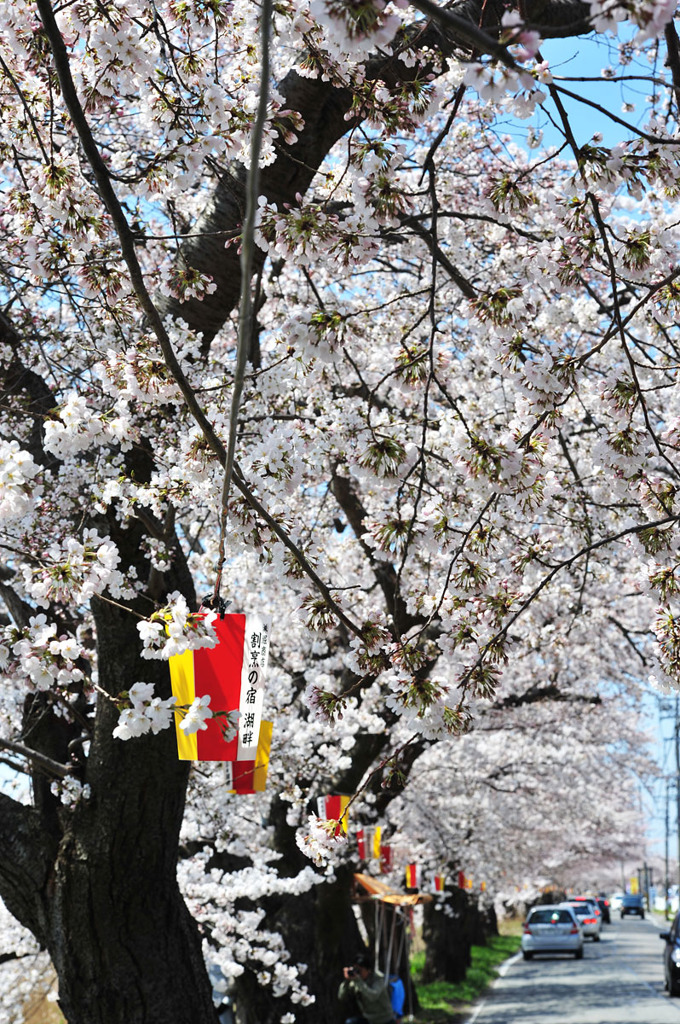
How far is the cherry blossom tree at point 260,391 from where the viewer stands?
3066 millimetres

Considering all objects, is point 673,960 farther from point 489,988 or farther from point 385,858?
point 385,858

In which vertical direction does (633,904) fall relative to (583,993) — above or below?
below

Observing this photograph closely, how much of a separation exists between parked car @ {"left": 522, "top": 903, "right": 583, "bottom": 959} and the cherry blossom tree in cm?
2025

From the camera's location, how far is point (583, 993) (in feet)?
59.1

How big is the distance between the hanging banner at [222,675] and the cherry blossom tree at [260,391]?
1.27ft

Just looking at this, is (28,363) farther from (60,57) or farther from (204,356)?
(60,57)

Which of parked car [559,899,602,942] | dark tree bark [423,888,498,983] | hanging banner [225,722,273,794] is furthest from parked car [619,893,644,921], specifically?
hanging banner [225,722,273,794]

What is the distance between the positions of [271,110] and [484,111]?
135 cm

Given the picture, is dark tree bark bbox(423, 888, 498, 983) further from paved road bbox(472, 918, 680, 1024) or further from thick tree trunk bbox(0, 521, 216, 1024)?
thick tree trunk bbox(0, 521, 216, 1024)

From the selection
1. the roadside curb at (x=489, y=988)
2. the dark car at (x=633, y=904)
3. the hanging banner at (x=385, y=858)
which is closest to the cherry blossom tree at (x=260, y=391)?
the hanging banner at (x=385, y=858)

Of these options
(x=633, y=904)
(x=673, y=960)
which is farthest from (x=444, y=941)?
(x=633, y=904)

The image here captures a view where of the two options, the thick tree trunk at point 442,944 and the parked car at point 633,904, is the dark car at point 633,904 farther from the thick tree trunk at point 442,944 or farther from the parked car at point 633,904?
the thick tree trunk at point 442,944

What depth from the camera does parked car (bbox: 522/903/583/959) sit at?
26.9 meters

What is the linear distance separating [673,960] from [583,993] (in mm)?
2010
